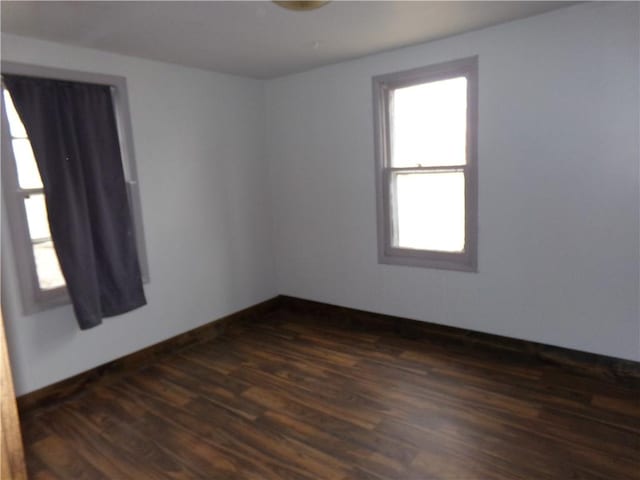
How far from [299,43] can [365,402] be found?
2.57 m

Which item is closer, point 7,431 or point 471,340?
point 7,431

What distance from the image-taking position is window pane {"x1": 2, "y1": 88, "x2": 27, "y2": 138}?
2.58 metres

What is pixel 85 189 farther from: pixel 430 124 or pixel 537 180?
pixel 537 180

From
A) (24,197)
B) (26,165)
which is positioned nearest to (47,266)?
(24,197)

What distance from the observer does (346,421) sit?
2.44 m

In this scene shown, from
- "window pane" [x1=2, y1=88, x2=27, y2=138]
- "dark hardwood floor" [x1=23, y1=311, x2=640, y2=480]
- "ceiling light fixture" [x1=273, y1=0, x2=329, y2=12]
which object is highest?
"ceiling light fixture" [x1=273, y1=0, x2=329, y2=12]

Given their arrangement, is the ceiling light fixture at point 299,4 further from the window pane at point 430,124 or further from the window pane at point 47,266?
the window pane at point 47,266

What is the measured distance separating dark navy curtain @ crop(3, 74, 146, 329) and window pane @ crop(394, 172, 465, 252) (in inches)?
88.5

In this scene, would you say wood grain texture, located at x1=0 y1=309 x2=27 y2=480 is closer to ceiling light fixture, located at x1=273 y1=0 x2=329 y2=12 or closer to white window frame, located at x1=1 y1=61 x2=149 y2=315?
ceiling light fixture, located at x1=273 y1=0 x2=329 y2=12

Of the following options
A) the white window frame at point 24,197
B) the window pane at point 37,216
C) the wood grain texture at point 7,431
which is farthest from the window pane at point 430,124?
the wood grain texture at point 7,431

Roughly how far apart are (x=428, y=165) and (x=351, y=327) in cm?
167

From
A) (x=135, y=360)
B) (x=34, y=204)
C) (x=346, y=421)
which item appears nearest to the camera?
(x=346, y=421)

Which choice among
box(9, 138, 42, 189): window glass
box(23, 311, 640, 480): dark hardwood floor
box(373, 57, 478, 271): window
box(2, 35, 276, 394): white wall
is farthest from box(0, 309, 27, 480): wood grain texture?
box(373, 57, 478, 271): window

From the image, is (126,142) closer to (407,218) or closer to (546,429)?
(407,218)
